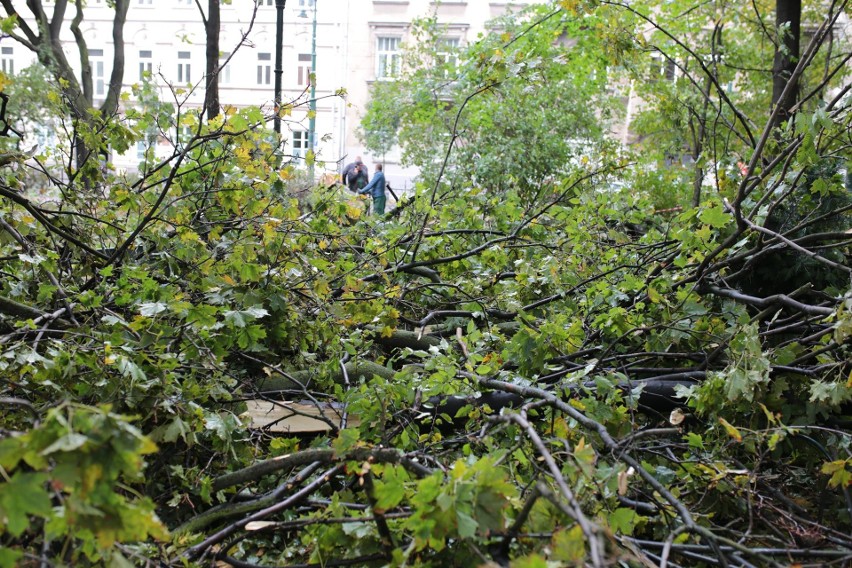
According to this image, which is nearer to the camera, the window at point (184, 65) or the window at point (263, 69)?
the window at point (184, 65)

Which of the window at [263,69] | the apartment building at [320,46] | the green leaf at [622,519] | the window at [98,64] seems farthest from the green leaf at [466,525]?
the window at [98,64]

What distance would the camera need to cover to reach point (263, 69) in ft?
113

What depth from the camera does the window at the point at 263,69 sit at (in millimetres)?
34250

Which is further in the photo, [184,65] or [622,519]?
[184,65]

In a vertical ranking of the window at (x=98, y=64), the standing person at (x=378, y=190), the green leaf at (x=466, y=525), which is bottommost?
the standing person at (x=378, y=190)

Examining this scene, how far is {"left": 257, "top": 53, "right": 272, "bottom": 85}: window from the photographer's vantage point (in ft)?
112

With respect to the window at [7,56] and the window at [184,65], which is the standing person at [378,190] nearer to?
the window at [184,65]

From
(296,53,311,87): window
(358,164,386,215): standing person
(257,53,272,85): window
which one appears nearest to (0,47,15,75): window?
(257,53,272,85): window

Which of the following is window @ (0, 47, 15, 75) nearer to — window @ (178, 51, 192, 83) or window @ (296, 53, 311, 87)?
window @ (178, 51, 192, 83)

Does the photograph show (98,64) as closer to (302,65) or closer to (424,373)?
(302,65)

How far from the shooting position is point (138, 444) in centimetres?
131

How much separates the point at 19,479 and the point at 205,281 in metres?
2.47

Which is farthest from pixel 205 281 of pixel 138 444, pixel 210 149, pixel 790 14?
pixel 790 14

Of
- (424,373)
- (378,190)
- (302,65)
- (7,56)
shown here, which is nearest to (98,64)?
(7,56)
